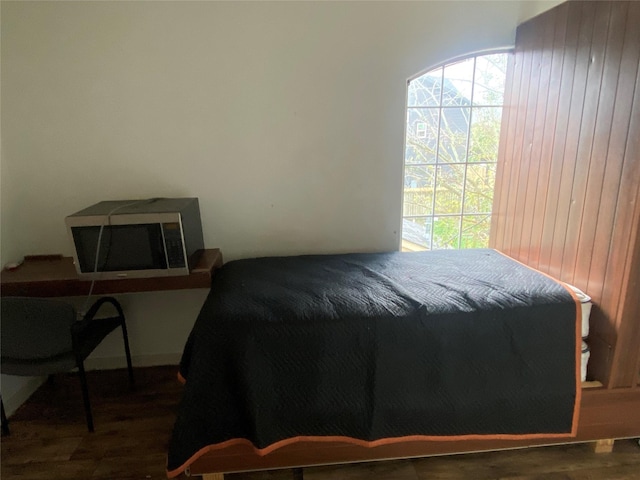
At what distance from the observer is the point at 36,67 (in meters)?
2.08

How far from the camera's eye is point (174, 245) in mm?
1883

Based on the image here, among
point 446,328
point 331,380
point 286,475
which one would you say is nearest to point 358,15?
point 446,328

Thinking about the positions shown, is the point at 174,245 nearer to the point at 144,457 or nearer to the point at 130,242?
the point at 130,242

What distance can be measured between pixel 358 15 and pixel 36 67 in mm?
1658

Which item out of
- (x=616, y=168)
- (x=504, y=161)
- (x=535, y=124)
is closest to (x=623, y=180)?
(x=616, y=168)

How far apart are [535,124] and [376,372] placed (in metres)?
1.46

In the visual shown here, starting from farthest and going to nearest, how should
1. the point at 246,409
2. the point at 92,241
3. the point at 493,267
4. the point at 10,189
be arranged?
the point at 10,189
the point at 493,267
the point at 92,241
the point at 246,409

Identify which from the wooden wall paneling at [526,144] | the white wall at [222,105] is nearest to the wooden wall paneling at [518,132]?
the wooden wall paneling at [526,144]

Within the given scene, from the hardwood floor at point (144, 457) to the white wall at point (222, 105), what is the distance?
0.90m

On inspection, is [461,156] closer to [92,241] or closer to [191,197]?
[191,197]

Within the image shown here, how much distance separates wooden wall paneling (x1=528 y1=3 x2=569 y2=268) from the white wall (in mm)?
283

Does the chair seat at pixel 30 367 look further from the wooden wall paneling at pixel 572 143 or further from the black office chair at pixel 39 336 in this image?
the wooden wall paneling at pixel 572 143

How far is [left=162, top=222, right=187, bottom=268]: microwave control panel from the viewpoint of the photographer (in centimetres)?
186

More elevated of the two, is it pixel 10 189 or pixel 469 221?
pixel 10 189
